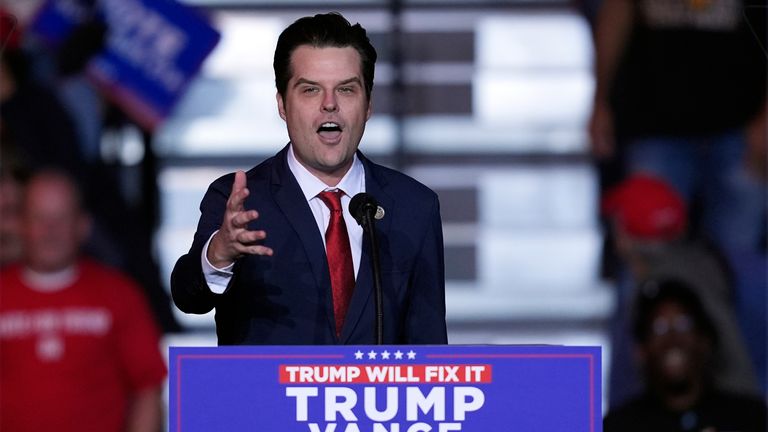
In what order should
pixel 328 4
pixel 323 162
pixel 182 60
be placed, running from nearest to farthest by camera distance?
pixel 323 162 < pixel 182 60 < pixel 328 4

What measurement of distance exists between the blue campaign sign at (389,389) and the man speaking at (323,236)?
15 cm

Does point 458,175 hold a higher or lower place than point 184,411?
higher

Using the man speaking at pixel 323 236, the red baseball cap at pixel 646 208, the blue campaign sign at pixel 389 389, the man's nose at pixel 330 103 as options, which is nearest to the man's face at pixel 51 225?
the red baseball cap at pixel 646 208

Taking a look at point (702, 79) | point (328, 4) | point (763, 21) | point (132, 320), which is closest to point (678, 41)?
point (702, 79)

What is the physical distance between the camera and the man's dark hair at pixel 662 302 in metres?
3.80

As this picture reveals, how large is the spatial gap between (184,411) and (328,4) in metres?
2.22

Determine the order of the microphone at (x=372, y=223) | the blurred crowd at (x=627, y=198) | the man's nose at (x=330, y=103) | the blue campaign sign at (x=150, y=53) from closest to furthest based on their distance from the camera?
1. the microphone at (x=372, y=223)
2. the man's nose at (x=330, y=103)
3. the blue campaign sign at (x=150, y=53)
4. the blurred crowd at (x=627, y=198)

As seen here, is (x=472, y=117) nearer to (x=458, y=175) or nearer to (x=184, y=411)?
(x=458, y=175)

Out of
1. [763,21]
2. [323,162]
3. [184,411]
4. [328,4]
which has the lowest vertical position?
[184,411]

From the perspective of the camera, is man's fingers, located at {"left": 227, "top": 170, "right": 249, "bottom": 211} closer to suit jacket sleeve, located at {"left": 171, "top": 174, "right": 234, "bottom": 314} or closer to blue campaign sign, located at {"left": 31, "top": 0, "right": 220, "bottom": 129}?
suit jacket sleeve, located at {"left": 171, "top": 174, "right": 234, "bottom": 314}

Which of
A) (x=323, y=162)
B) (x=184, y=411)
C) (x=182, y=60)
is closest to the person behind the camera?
(x=184, y=411)

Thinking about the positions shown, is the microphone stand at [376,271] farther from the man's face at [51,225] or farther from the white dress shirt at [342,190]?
the man's face at [51,225]

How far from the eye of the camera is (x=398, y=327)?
181 centimetres

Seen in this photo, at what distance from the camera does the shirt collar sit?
1838 mm
